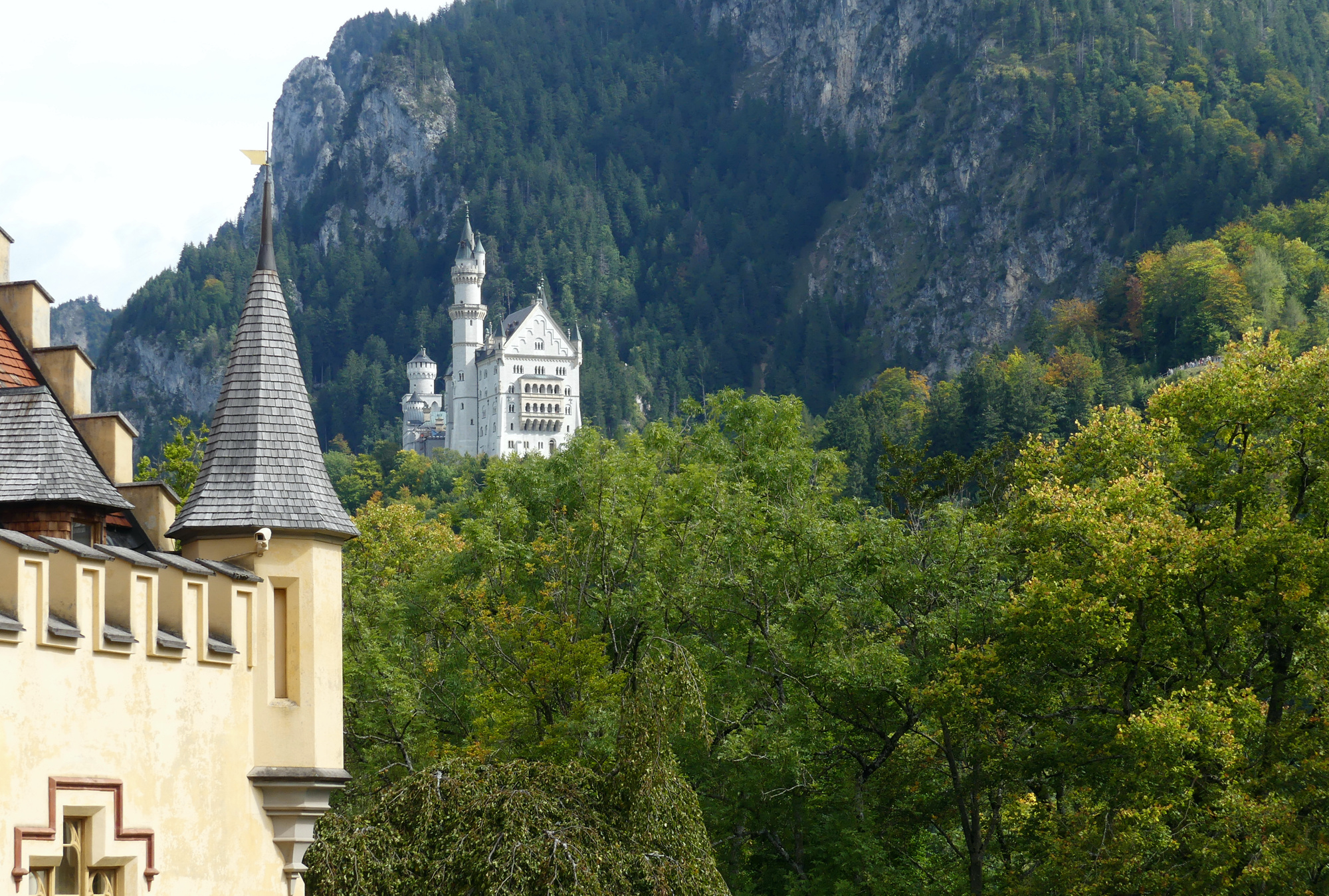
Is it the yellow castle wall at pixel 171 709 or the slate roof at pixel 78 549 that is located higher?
the slate roof at pixel 78 549

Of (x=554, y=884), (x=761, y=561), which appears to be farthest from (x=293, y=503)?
(x=761, y=561)

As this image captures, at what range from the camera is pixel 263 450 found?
16.6 m

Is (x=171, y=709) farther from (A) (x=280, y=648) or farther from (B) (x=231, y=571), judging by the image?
(A) (x=280, y=648)

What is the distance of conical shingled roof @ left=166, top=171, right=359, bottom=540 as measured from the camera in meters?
16.2

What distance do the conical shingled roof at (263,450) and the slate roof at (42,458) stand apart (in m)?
0.89

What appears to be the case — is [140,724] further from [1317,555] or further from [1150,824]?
[1317,555]

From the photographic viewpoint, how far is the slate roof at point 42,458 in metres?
15.6

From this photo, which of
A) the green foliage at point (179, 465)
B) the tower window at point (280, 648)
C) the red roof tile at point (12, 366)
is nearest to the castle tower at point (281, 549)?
the tower window at point (280, 648)

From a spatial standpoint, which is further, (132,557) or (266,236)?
(266,236)

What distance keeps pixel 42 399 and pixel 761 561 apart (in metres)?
22.1

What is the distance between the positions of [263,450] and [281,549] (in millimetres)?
1062

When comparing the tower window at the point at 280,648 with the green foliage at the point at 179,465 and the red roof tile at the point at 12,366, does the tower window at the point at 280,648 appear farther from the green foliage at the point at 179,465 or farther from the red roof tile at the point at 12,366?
the green foliage at the point at 179,465

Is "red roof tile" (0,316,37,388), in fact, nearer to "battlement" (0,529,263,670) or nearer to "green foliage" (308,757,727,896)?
"battlement" (0,529,263,670)

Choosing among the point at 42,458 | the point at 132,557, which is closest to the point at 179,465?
the point at 42,458
